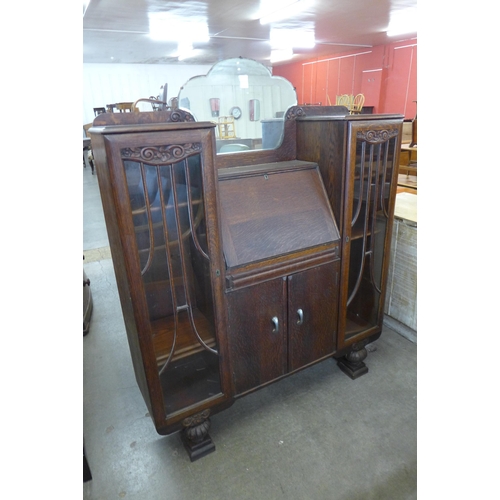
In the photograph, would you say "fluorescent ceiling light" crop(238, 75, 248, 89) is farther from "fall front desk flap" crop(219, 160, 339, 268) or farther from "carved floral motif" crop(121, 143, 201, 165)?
"carved floral motif" crop(121, 143, 201, 165)

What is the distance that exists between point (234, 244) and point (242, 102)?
0.85 meters

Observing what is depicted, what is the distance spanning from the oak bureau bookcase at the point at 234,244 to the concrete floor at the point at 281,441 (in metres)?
0.15

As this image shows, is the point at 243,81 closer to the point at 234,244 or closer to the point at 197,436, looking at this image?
the point at 234,244

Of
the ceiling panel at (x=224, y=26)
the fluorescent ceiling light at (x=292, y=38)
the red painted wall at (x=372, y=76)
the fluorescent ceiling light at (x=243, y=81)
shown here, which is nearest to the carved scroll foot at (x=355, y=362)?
the fluorescent ceiling light at (x=243, y=81)

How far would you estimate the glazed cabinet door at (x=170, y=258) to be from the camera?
1.13 meters

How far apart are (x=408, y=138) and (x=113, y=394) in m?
4.50

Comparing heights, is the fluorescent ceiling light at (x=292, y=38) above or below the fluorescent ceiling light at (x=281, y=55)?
below

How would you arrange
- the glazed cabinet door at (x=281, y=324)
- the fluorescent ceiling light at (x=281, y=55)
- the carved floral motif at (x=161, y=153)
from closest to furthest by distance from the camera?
the carved floral motif at (x=161, y=153) < the glazed cabinet door at (x=281, y=324) < the fluorescent ceiling light at (x=281, y=55)

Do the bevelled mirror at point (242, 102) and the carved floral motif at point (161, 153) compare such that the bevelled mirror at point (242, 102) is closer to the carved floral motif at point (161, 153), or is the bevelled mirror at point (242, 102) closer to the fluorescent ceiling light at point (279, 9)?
the carved floral motif at point (161, 153)

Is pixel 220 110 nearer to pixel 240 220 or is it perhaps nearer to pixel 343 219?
pixel 240 220

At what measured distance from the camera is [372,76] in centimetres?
872

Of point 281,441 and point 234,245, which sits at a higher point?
point 234,245

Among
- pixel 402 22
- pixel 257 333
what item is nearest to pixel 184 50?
pixel 402 22

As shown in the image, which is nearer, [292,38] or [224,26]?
[224,26]
